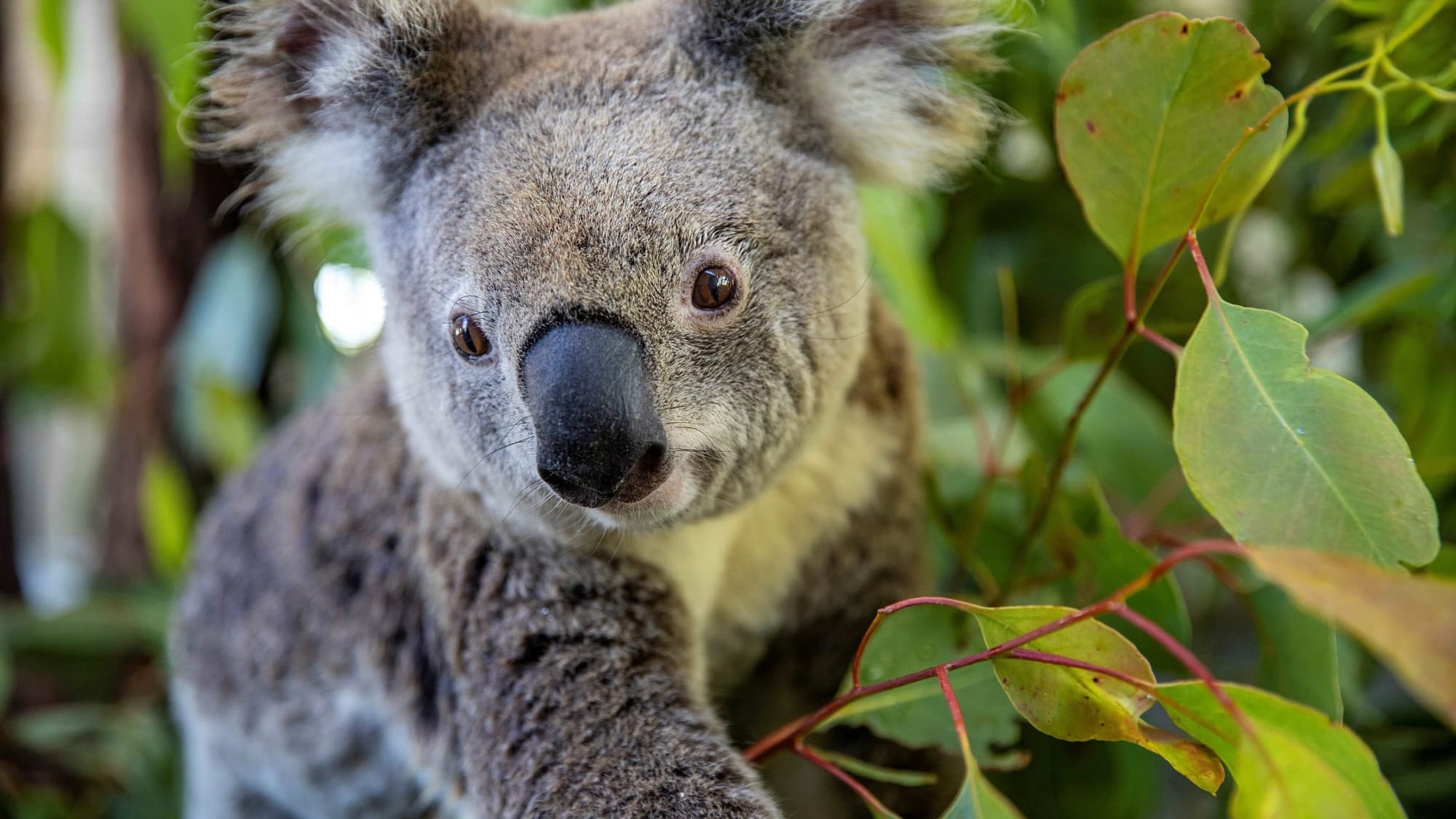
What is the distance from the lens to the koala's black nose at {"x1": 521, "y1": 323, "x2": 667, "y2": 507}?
1047mm

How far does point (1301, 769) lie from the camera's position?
2.29ft

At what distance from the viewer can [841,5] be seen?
1.32 meters

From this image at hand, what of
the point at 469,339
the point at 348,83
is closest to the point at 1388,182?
the point at 469,339

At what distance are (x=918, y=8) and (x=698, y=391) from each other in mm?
578

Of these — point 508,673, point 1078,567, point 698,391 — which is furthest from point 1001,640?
point 508,673

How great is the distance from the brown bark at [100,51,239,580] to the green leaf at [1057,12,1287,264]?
2.65 m

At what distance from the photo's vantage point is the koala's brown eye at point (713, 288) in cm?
117

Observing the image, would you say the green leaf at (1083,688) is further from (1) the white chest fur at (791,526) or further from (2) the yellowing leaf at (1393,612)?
(1) the white chest fur at (791,526)

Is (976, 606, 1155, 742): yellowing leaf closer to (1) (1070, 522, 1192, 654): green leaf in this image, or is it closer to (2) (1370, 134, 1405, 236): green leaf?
(1) (1070, 522, 1192, 654): green leaf

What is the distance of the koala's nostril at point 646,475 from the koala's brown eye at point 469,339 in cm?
23

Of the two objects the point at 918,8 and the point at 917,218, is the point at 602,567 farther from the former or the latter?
the point at 917,218

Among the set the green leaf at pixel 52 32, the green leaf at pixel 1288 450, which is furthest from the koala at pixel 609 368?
the green leaf at pixel 52 32

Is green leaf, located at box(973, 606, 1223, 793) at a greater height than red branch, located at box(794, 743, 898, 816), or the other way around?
green leaf, located at box(973, 606, 1223, 793)

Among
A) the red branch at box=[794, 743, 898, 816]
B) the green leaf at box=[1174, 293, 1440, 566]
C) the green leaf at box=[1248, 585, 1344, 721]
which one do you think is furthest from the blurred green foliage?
the green leaf at box=[1174, 293, 1440, 566]
